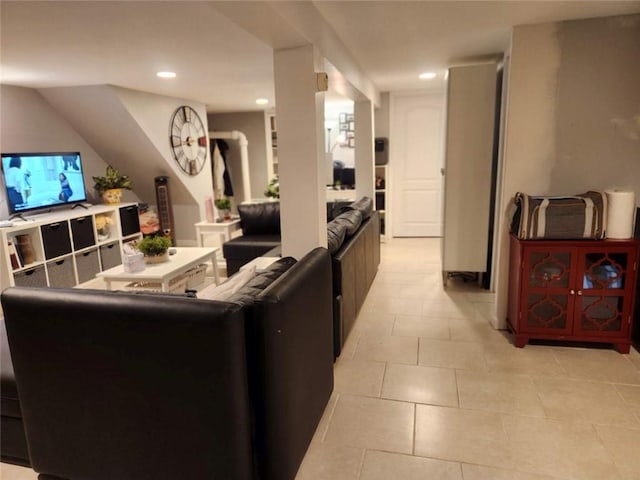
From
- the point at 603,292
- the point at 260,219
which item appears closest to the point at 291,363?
the point at 603,292

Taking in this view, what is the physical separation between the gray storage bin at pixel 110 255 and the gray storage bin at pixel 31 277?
81cm

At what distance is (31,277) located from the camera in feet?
13.2

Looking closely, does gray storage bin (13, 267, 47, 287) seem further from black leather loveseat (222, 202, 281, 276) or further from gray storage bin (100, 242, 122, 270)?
black leather loveseat (222, 202, 281, 276)

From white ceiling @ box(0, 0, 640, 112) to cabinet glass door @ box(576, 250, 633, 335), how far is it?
1.54 metres

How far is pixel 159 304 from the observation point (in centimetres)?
138

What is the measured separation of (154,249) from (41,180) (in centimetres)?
179

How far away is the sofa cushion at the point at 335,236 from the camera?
2.74m

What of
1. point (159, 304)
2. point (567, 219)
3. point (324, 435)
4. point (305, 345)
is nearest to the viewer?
point (159, 304)

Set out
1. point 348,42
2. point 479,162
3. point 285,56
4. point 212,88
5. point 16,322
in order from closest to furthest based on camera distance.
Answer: point 16,322
point 285,56
point 348,42
point 479,162
point 212,88

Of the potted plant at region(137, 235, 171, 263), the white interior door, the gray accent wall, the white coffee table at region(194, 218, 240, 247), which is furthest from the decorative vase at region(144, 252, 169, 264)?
the gray accent wall

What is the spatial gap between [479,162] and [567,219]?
49.2 inches

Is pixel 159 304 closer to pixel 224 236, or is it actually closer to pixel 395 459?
pixel 395 459

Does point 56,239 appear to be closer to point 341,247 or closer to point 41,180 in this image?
point 41,180

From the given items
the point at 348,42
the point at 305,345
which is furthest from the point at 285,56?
the point at 305,345
